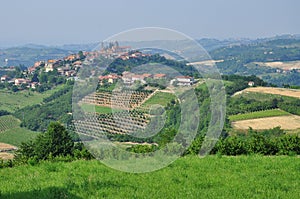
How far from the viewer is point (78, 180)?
660cm

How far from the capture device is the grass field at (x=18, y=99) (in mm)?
94250

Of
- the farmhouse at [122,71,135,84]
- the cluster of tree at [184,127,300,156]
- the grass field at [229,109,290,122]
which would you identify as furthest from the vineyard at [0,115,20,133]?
the cluster of tree at [184,127,300,156]

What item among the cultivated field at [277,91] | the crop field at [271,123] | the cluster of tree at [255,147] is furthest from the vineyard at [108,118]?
the cultivated field at [277,91]

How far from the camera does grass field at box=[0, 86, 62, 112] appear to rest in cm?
9425

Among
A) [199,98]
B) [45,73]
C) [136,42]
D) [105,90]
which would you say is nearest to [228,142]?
[199,98]

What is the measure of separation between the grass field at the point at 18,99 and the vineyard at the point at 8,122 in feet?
25.8

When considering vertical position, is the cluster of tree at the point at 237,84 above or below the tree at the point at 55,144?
below

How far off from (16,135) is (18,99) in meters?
36.3

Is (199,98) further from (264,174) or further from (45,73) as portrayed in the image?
(45,73)

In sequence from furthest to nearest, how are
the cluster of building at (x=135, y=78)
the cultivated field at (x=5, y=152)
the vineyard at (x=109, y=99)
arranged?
the cultivated field at (x=5, y=152)
the cluster of building at (x=135, y=78)
the vineyard at (x=109, y=99)

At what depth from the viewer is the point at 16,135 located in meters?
69.2

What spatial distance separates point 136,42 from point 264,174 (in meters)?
3.65

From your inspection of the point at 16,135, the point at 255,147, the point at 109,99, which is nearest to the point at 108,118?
the point at 109,99

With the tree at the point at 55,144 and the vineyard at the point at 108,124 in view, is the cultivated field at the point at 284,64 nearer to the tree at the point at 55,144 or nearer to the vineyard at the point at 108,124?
the tree at the point at 55,144
